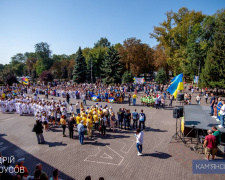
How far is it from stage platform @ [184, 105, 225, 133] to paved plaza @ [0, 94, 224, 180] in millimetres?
1608

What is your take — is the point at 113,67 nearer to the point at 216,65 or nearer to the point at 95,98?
the point at 95,98

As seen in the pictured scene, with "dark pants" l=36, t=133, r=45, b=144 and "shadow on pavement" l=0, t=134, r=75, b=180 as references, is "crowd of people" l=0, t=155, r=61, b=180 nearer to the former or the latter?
"shadow on pavement" l=0, t=134, r=75, b=180

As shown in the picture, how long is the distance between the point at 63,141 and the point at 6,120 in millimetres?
9231

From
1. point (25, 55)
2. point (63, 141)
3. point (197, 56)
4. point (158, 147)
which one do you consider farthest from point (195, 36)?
point (25, 55)

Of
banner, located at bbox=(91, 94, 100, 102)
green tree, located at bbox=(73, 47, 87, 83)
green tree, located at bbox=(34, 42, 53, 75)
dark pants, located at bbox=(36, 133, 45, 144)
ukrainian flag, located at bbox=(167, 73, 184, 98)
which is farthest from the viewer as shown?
green tree, located at bbox=(34, 42, 53, 75)

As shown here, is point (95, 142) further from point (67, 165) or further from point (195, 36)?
point (195, 36)

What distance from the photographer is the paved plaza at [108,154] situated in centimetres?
751

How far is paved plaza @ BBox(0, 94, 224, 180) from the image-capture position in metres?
7.51

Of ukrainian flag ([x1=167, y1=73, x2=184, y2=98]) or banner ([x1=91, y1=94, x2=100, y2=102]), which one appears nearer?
ukrainian flag ([x1=167, y1=73, x2=184, y2=98])

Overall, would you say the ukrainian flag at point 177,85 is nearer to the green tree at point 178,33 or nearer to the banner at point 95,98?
the banner at point 95,98

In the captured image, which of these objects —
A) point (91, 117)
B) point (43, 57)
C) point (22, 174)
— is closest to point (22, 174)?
point (22, 174)

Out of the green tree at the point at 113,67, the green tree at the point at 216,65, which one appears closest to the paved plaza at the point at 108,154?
the green tree at the point at 216,65

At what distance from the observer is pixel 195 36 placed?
125 feet

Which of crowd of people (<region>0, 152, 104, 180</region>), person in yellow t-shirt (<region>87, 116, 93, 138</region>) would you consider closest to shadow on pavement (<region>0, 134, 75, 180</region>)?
crowd of people (<region>0, 152, 104, 180</region>)
